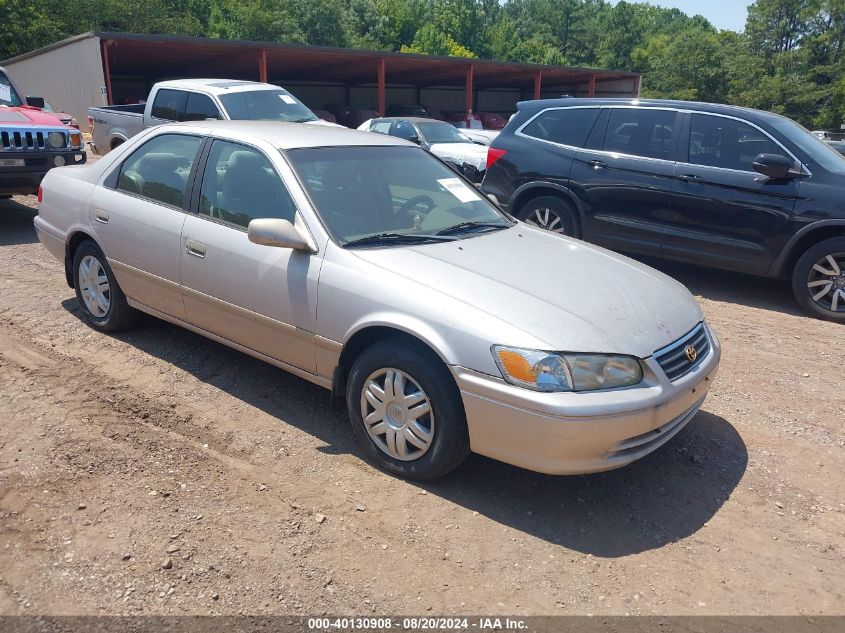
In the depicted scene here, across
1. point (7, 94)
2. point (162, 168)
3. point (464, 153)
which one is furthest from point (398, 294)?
point (464, 153)

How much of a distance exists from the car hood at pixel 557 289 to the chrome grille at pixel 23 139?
6859mm

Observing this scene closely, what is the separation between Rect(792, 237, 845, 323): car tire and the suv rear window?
2.59m

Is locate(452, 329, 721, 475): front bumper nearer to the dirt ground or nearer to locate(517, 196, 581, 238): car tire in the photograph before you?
the dirt ground

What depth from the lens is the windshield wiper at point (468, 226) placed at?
4.22 metres

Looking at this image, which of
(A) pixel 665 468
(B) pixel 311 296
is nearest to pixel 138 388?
(B) pixel 311 296

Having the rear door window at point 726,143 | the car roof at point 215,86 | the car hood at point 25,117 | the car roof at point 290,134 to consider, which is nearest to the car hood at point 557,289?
the car roof at point 290,134

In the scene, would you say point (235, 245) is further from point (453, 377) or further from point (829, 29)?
point (829, 29)

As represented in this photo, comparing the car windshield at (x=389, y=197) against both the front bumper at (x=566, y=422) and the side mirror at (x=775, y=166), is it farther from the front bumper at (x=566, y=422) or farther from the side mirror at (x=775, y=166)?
the side mirror at (x=775, y=166)

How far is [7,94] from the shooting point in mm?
10172

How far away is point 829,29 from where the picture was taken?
71.8 m

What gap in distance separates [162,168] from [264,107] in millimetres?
6526

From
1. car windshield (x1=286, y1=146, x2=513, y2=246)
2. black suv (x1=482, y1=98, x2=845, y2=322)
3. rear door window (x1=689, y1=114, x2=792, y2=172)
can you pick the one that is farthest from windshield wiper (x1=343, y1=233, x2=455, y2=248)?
rear door window (x1=689, y1=114, x2=792, y2=172)

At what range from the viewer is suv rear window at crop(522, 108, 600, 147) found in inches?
308

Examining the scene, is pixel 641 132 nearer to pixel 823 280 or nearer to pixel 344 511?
pixel 823 280
